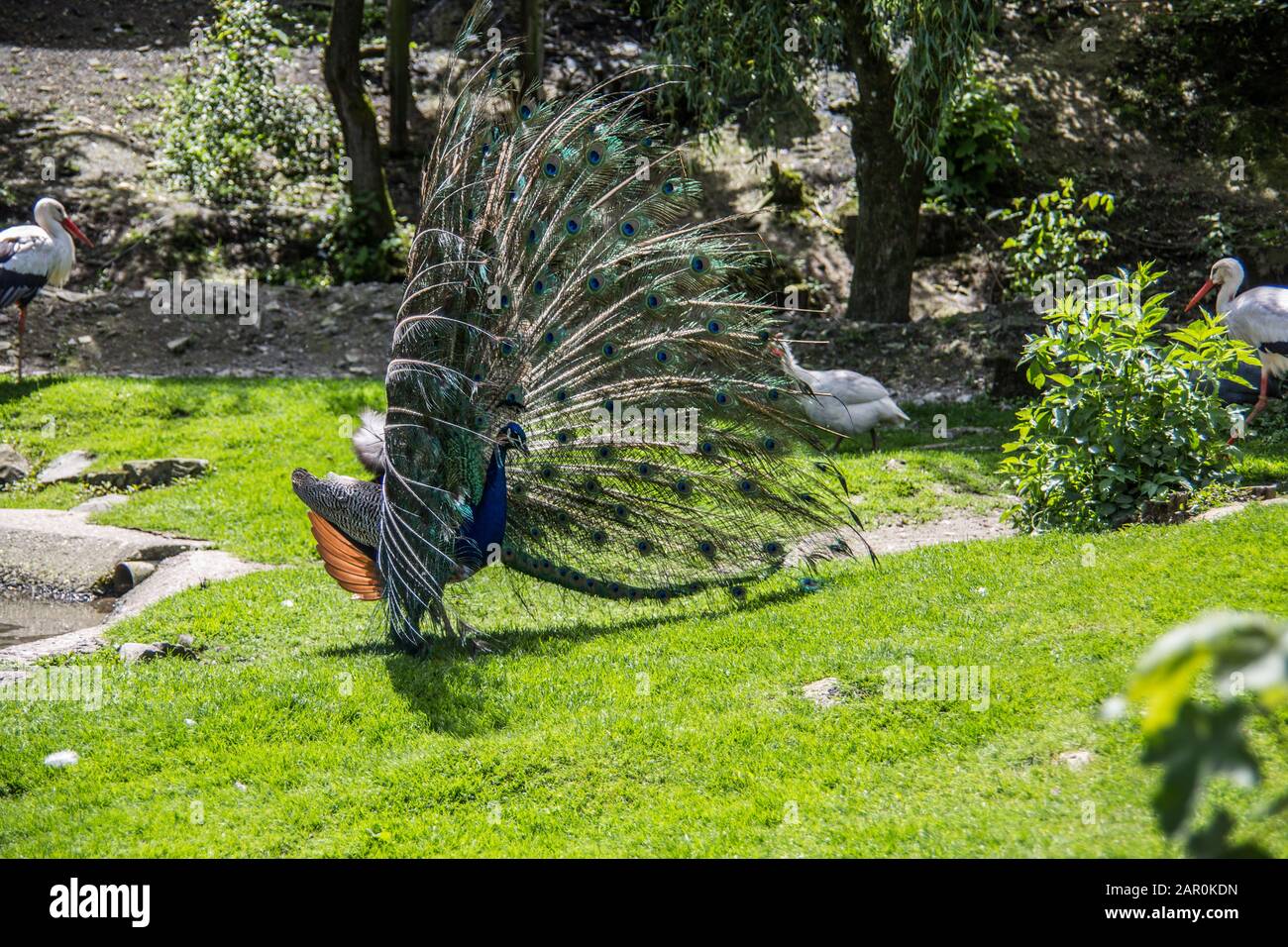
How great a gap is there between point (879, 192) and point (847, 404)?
454 centimetres

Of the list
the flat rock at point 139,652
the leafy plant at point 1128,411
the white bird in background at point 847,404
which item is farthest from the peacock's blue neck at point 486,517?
the white bird in background at point 847,404

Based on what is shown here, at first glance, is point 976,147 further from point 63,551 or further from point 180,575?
point 63,551

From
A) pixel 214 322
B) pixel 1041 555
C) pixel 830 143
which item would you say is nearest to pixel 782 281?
pixel 830 143

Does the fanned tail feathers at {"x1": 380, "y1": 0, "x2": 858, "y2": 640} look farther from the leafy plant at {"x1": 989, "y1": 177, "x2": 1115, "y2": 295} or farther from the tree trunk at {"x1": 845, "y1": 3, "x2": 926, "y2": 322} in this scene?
the tree trunk at {"x1": 845, "y1": 3, "x2": 926, "y2": 322}

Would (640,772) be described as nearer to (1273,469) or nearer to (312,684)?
(312,684)

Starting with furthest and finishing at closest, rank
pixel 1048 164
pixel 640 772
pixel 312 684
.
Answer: pixel 1048 164 < pixel 312 684 < pixel 640 772

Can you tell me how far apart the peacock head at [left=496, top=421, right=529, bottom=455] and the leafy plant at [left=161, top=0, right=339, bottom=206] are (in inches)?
464

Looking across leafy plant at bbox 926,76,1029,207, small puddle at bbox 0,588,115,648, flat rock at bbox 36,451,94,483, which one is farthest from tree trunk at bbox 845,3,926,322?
small puddle at bbox 0,588,115,648

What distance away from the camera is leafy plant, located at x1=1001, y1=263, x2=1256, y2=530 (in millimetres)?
7844

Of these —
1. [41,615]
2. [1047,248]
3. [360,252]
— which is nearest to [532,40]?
[360,252]

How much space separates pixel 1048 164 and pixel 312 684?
15070 mm

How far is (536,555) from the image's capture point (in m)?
7.24

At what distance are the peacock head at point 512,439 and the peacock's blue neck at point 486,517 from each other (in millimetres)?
47

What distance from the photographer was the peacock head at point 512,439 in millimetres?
6883
